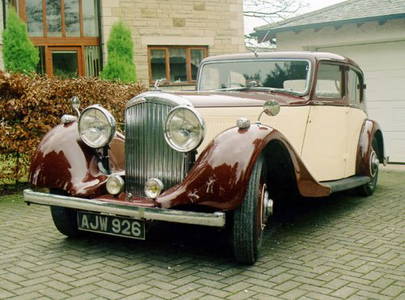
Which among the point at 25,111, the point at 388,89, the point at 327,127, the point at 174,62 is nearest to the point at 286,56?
the point at 327,127

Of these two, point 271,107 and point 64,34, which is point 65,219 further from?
point 64,34

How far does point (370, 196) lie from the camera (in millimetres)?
6422

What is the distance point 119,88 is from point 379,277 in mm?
5399

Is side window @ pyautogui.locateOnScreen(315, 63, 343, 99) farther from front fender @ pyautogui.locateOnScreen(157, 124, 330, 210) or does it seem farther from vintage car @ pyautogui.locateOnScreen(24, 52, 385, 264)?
front fender @ pyautogui.locateOnScreen(157, 124, 330, 210)

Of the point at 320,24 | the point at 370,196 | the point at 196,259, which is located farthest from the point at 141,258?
the point at 320,24

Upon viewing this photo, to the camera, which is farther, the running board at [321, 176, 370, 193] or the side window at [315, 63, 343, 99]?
the side window at [315, 63, 343, 99]

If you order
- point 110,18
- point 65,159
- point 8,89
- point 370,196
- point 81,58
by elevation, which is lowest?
point 370,196

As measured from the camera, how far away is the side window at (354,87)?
592 cm

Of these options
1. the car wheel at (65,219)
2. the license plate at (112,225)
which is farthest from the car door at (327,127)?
the car wheel at (65,219)

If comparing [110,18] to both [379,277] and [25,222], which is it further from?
[379,277]

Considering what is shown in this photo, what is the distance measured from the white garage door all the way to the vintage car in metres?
4.23

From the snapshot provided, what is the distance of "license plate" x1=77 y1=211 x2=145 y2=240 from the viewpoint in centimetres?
375

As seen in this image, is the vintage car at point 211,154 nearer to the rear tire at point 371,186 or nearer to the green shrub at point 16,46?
the rear tire at point 371,186

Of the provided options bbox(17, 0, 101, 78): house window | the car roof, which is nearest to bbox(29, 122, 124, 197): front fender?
the car roof
